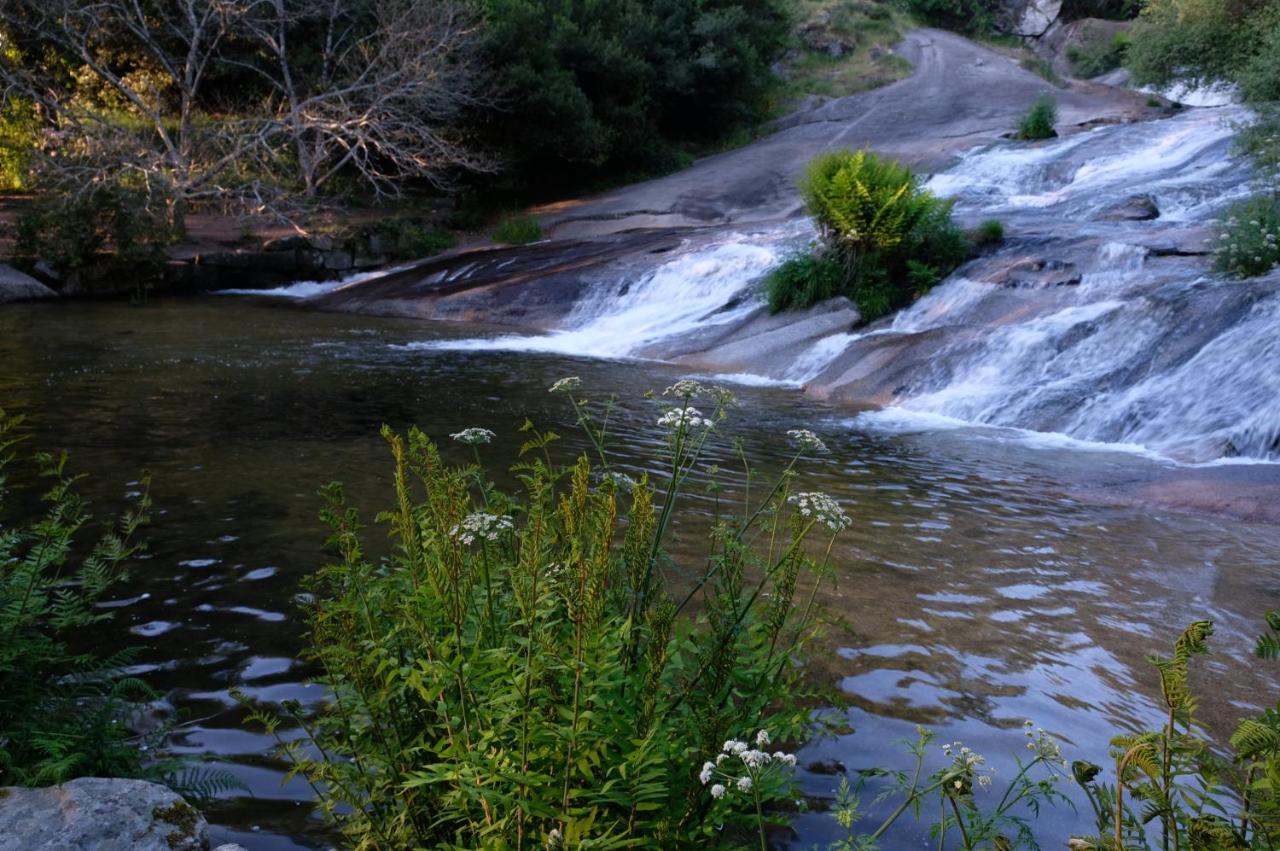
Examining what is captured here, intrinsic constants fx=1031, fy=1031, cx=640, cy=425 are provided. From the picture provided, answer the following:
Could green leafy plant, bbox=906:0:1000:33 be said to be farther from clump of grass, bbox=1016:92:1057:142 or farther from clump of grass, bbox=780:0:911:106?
clump of grass, bbox=1016:92:1057:142

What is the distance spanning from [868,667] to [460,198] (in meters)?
24.3

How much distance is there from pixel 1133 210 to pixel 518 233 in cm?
1366

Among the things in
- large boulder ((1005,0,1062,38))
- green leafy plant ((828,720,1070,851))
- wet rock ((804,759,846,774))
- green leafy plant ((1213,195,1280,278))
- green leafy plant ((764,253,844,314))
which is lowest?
wet rock ((804,759,846,774))

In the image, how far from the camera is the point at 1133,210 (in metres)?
16.9

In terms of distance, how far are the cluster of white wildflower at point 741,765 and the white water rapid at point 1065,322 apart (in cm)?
833

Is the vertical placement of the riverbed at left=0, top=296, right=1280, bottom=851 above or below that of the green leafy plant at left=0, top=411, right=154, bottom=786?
below

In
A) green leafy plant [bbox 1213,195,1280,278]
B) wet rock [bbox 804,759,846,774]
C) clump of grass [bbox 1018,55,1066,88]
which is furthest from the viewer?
clump of grass [bbox 1018,55,1066,88]

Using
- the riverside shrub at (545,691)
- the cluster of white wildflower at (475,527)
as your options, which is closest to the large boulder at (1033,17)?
the riverside shrub at (545,691)

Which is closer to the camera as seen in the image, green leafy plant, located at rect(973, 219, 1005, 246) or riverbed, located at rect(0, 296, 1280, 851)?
riverbed, located at rect(0, 296, 1280, 851)

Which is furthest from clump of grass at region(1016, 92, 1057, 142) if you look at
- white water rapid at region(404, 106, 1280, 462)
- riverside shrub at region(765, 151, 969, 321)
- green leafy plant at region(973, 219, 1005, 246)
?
riverside shrub at region(765, 151, 969, 321)

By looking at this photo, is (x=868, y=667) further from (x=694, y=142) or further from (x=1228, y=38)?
(x=694, y=142)

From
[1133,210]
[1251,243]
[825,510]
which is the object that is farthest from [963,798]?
[1133,210]

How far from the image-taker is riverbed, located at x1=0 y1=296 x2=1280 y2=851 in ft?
14.5

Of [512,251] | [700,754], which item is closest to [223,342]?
[512,251]
